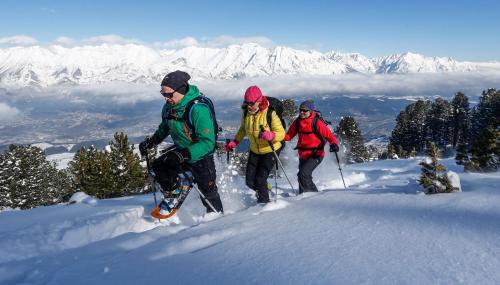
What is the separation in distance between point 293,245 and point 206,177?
10.4ft

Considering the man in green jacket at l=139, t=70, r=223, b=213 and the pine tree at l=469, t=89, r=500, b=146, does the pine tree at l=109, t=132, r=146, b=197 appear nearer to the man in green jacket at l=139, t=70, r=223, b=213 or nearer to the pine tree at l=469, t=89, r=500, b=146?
the man in green jacket at l=139, t=70, r=223, b=213

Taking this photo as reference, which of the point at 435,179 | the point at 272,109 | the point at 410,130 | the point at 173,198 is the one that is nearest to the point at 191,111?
the point at 173,198

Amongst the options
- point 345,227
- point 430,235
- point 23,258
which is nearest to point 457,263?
point 430,235

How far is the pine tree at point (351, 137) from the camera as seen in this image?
4859 centimetres

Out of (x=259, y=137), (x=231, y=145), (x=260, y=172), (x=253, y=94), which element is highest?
(x=253, y=94)

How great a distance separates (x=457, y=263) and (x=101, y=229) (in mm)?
5005

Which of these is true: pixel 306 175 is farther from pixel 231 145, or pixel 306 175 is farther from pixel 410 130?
pixel 410 130

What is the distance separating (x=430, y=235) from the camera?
3.48 metres

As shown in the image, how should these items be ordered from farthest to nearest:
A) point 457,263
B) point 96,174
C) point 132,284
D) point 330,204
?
1. point 96,174
2. point 330,204
3. point 132,284
4. point 457,263

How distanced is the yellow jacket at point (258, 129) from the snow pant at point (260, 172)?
6.2 inches

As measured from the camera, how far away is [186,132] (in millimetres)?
6086

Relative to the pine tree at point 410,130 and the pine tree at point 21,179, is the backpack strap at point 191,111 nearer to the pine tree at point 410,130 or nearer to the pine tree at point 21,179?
the pine tree at point 21,179

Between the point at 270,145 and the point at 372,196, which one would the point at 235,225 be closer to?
the point at 372,196

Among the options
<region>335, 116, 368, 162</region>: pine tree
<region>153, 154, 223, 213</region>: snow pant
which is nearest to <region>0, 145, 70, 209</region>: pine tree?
<region>335, 116, 368, 162</region>: pine tree
